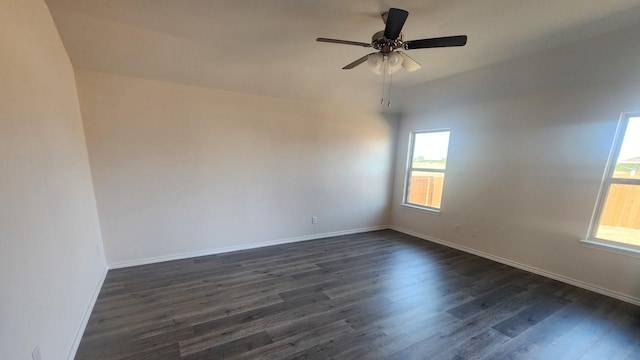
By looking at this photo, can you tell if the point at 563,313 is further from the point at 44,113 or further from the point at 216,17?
the point at 44,113

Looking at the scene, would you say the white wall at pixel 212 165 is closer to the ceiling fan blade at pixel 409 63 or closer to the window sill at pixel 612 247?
the ceiling fan blade at pixel 409 63

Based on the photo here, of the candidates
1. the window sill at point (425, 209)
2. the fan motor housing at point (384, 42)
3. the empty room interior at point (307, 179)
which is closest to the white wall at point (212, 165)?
the empty room interior at point (307, 179)

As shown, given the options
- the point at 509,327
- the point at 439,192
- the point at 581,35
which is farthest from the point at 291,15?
the point at 439,192

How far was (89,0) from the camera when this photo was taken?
186cm

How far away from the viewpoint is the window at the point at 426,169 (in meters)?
4.39

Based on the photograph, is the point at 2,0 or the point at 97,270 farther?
the point at 97,270

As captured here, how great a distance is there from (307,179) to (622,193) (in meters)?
3.89

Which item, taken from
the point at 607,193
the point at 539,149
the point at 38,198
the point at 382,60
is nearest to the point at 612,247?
the point at 607,193

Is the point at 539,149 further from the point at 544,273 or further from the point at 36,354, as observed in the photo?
the point at 36,354

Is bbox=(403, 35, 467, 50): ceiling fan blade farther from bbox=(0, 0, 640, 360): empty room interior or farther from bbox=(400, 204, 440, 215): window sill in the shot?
bbox=(400, 204, 440, 215): window sill

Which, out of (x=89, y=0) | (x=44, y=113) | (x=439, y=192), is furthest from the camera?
(x=439, y=192)

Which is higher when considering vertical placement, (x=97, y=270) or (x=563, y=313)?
(x=97, y=270)

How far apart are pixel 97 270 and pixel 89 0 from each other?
8.27 feet

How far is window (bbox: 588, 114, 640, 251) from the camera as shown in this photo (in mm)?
2604
